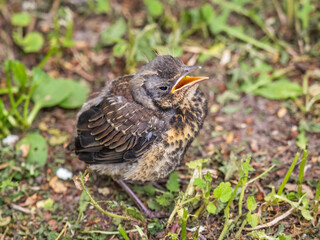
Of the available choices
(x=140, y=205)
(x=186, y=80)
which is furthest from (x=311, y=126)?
(x=140, y=205)

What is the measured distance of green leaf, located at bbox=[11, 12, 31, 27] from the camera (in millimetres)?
5387

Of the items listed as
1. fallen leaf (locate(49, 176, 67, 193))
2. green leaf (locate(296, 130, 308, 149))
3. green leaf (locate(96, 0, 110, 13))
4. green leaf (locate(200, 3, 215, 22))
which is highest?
green leaf (locate(96, 0, 110, 13))

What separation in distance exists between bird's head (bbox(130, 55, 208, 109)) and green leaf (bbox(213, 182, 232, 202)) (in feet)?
2.65

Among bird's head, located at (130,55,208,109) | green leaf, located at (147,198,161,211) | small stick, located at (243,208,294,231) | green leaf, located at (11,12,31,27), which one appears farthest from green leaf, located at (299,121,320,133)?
green leaf, located at (11,12,31,27)

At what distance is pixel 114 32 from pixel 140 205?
2505 mm

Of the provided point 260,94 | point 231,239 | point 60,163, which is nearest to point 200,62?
point 260,94

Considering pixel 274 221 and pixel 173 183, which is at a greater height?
pixel 173 183

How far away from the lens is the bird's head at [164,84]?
3.40m

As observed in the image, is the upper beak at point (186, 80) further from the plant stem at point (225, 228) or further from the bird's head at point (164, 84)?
the plant stem at point (225, 228)

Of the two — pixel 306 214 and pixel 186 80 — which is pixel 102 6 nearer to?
pixel 186 80

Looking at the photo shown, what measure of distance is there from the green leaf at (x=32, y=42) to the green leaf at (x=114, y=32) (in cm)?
79

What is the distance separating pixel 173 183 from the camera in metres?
3.76

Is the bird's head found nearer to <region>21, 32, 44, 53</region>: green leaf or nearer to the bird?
the bird

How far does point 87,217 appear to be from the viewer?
3.72 metres
